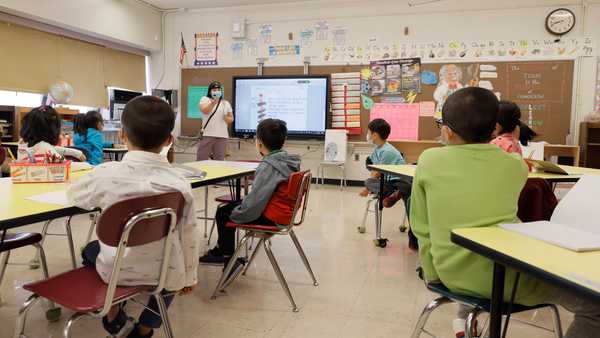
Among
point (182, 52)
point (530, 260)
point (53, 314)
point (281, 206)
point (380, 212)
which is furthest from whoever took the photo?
point (182, 52)

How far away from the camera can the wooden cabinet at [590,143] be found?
5098 mm

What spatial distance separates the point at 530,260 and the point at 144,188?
1.04 meters

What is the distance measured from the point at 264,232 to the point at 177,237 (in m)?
0.75

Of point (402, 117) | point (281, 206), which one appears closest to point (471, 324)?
point (281, 206)

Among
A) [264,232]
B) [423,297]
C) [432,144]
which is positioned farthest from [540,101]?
[264,232]

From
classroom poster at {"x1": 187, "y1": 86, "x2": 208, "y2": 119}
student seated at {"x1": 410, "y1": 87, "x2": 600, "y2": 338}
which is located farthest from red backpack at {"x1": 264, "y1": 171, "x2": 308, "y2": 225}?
classroom poster at {"x1": 187, "y1": 86, "x2": 208, "y2": 119}

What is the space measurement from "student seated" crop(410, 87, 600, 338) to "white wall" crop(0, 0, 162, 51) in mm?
5219

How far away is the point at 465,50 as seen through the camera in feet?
18.4

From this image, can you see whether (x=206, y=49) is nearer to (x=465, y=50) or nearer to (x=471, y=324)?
(x=465, y=50)

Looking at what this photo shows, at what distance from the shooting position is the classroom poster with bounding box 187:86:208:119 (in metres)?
6.91

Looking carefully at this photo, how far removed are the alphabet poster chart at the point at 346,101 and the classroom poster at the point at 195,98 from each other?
86.8 inches

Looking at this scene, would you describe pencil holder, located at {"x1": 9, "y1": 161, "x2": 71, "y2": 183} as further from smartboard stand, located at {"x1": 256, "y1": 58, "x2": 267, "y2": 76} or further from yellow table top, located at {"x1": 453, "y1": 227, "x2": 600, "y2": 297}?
smartboard stand, located at {"x1": 256, "y1": 58, "x2": 267, "y2": 76}

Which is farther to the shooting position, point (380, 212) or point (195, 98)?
point (195, 98)

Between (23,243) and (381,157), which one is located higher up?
(381,157)
